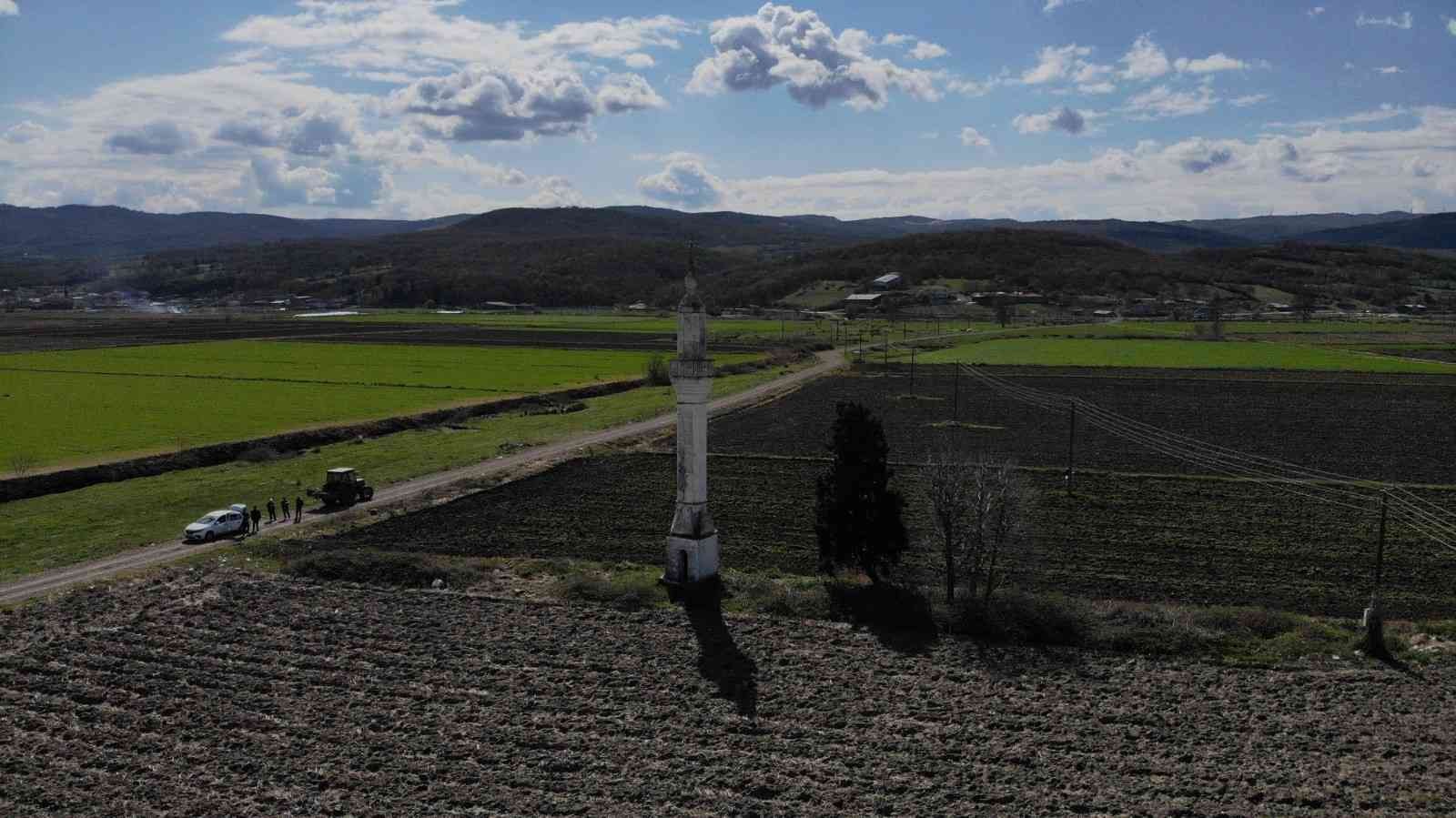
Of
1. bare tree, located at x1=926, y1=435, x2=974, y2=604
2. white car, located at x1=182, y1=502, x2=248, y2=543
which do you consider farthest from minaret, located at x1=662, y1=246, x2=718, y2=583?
white car, located at x1=182, y1=502, x2=248, y2=543

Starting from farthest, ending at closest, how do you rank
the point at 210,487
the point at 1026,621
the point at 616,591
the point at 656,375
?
1. the point at 656,375
2. the point at 210,487
3. the point at 616,591
4. the point at 1026,621

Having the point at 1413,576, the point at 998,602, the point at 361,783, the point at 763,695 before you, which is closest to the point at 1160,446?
the point at 1413,576

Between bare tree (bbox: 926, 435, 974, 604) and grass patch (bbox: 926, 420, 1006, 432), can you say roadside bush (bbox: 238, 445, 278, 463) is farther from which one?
bare tree (bbox: 926, 435, 974, 604)

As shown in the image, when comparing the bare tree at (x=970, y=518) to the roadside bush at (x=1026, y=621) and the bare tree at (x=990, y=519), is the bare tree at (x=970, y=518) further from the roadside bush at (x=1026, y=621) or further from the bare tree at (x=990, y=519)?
the roadside bush at (x=1026, y=621)

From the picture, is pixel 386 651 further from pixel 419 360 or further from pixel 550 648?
pixel 419 360

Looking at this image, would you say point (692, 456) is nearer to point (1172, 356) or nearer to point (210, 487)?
point (210, 487)

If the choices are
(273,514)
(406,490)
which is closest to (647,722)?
(273,514)
